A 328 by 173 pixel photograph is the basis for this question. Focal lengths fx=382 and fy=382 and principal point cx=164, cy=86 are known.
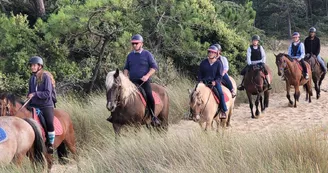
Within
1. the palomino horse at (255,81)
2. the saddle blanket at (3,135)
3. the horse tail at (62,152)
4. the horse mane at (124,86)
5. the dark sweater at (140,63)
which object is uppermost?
the dark sweater at (140,63)

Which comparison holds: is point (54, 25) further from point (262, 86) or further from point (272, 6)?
point (272, 6)

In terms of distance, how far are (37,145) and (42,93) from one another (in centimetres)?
93

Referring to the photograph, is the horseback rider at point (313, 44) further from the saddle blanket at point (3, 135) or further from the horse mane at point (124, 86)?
the saddle blanket at point (3, 135)

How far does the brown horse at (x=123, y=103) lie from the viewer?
6.91m

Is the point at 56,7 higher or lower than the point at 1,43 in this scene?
higher

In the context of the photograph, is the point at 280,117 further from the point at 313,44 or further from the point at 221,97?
the point at 313,44

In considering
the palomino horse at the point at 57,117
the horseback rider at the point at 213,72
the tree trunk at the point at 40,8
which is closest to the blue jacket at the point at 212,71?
the horseback rider at the point at 213,72

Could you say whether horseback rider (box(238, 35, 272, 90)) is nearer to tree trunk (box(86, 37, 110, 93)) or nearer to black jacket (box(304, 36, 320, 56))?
black jacket (box(304, 36, 320, 56))

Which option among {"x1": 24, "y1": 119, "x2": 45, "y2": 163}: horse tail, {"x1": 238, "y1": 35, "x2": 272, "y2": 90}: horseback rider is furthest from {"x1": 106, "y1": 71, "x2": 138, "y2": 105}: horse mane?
{"x1": 238, "y1": 35, "x2": 272, "y2": 90}: horseback rider

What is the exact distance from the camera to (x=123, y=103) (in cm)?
720

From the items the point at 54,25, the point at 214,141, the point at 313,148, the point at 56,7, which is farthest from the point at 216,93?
the point at 56,7

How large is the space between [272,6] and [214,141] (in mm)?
42906

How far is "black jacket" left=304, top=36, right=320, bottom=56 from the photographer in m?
14.2

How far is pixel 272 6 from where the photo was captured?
149 ft
